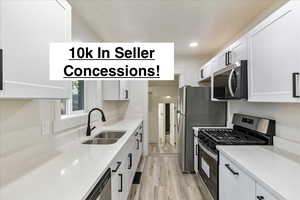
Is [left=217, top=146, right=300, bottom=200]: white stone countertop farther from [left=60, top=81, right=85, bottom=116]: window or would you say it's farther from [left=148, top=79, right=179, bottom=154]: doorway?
[left=148, top=79, right=179, bottom=154]: doorway

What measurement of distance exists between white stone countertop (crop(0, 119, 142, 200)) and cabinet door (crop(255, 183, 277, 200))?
957mm

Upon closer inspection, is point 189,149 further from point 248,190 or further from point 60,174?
point 60,174

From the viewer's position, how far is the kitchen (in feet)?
3.29

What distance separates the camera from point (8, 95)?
2.54ft

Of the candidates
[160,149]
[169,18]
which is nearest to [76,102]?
[169,18]

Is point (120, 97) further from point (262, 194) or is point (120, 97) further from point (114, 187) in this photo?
point (262, 194)

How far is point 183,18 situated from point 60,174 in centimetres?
226

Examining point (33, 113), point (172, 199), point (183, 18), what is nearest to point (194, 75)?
point (183, 18)

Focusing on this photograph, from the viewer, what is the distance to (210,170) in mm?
2287

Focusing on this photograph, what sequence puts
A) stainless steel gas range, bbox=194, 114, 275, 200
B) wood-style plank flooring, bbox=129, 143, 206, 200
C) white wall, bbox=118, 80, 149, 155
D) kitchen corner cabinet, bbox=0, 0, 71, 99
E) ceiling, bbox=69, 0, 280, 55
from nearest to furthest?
1. kitchen corner cabinet, bbox=0, 0, 71, 99
2. stainless steel gas range, bbox=194, 114, 275, 200
3. ceiling, bbox=69, 0, 280, 55
4. wood-style plank flooring, bbox=129, 143, 206, 200
5. white wall, bbox=118, 80, 149, 155

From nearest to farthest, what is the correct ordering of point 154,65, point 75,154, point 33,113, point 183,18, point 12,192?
point 12,192
point 33,113
point 75,154
point 154,65
point 183,18

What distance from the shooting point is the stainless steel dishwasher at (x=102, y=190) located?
3.52 feet

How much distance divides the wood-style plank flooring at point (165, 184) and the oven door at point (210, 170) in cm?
43

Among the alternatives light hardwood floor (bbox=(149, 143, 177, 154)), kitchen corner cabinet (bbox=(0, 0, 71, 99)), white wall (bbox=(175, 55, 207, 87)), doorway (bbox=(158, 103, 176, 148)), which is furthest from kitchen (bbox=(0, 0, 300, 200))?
doorway (bbox=(158, 103, 176, 148))
